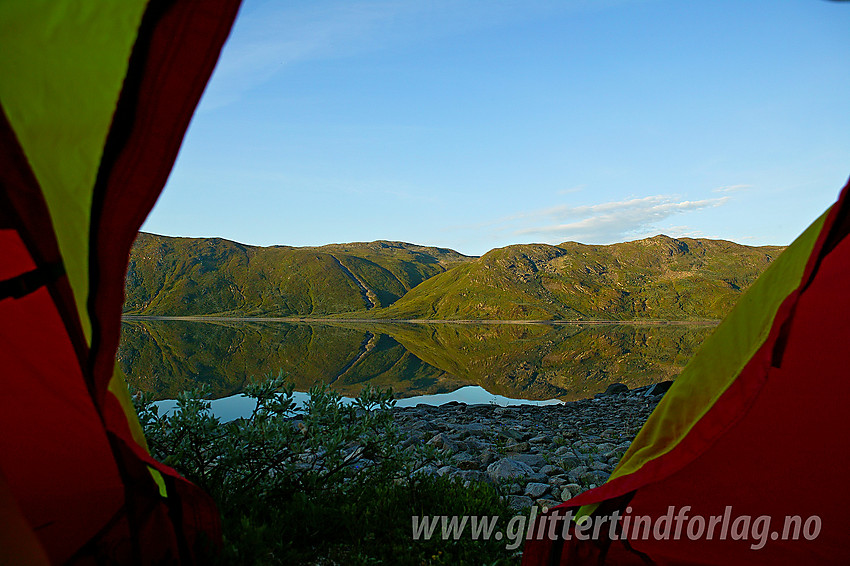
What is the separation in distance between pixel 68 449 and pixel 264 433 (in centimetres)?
156

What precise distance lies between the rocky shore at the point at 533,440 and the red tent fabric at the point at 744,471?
217cm

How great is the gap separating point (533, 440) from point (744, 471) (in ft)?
19.9

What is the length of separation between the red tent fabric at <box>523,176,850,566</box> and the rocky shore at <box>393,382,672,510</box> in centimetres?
217

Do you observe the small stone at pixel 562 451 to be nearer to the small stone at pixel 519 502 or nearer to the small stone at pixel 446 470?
the small stone at pixel 446 470

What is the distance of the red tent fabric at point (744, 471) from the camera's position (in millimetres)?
2873

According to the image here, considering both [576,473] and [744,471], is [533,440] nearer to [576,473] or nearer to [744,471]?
[576,473]

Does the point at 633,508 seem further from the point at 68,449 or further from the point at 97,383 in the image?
the point at 68,449

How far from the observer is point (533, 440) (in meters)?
9.27

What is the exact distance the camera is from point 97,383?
7.11ft

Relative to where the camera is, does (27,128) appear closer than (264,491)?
Yes

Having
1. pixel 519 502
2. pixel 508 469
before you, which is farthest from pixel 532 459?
pixel 519 502

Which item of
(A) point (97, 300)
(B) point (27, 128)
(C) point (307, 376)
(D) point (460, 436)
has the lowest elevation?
(C) point (307, 376)

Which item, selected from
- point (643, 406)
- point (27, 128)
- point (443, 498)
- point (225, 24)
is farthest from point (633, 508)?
point (643, 406)

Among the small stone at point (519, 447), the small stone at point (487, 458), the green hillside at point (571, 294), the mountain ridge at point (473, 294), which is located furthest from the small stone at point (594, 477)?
the green hillside at point (571, 294)
